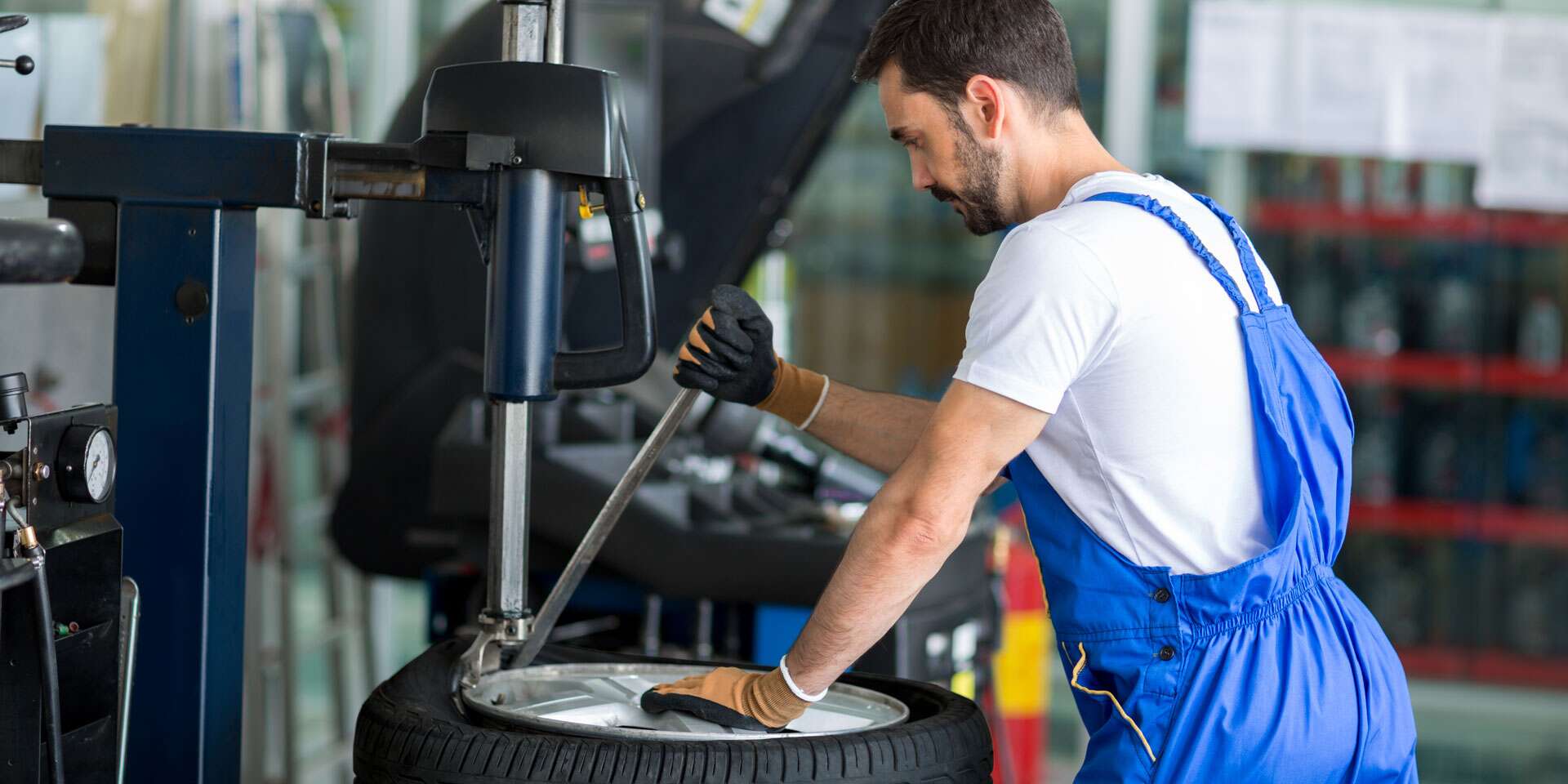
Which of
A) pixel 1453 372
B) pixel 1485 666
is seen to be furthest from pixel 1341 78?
pixel 1485 666

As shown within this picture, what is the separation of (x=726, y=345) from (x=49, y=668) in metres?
0.68

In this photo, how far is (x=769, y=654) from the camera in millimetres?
2234

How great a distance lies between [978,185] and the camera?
147 cm

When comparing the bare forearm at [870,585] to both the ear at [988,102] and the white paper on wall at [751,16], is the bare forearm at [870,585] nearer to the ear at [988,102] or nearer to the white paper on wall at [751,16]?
the ear at [988,102]

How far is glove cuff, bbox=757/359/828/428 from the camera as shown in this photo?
5.60 feet

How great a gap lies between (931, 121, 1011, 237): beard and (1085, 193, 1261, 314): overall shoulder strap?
0.40 ft

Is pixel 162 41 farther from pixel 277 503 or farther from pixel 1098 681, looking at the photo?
pixel 1098 681

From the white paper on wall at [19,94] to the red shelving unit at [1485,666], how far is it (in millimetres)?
3936

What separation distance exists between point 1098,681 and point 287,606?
234 cm

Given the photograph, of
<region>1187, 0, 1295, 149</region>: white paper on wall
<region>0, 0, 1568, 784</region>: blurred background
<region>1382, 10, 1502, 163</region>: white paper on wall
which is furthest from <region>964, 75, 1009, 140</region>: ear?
<region>1382, 10, 1502, 163</region>: white paper on wall

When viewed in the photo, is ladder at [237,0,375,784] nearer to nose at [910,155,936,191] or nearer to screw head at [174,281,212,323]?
screw head at [174,281,212,323]

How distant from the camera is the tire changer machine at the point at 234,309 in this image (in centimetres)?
132

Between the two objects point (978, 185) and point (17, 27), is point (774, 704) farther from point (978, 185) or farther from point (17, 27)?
point (17, 27)

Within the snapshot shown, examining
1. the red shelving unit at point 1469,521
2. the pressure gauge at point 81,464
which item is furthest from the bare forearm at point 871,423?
the red shelving unit at point 1469,521
